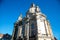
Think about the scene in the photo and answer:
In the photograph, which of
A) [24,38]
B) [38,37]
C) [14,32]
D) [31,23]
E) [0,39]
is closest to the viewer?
[38,37]

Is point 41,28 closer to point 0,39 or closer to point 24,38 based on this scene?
point 24,38

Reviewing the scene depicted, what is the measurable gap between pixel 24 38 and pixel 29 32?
9.28 ft

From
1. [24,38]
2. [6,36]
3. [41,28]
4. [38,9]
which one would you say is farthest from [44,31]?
[6,36]

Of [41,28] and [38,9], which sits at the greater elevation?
[38,9]

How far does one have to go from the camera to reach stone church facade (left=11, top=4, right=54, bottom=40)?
39.0 m

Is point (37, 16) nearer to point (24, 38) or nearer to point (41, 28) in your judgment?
point (41, 28)

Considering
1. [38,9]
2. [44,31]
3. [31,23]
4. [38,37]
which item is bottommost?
[38,37]

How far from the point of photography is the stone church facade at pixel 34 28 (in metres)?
39.0

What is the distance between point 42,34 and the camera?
39.0 metres

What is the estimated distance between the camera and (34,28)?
41.6 meters

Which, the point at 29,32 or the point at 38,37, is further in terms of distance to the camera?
the point at 29,32

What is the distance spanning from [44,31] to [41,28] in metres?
1.49

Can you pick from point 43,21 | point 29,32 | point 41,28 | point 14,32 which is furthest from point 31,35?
point 14,32

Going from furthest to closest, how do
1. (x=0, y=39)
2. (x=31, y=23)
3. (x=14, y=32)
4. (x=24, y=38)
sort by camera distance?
(x=0, y=39) → (x=14, y=32) → (x=31, y=23) → (x=24, y=38)
